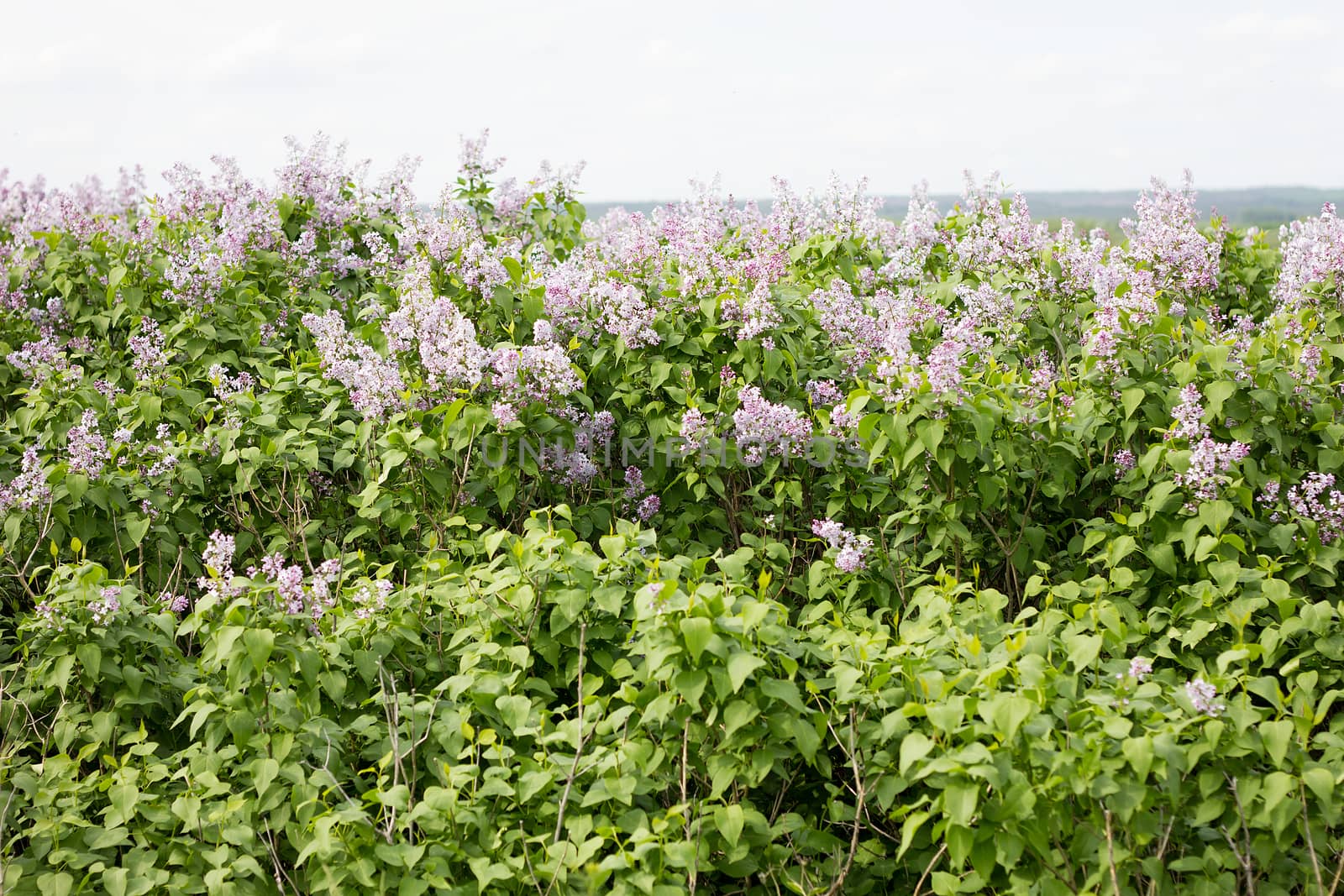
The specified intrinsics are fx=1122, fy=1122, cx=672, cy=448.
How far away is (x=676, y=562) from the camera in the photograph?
12.1ft

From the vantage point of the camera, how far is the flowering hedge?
3199mm

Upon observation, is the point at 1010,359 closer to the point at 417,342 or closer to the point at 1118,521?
the point at 1118,521

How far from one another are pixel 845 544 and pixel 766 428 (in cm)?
66

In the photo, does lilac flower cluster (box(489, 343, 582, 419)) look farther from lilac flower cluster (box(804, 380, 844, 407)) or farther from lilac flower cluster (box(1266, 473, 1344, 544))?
lilac flower cluster (box(1266, 473, 1344, 544))

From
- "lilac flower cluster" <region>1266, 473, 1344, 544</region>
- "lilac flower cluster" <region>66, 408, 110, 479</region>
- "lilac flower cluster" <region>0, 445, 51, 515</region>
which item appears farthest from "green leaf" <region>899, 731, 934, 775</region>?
"lilac flower cluster" <region>0, 445, 51, 515</region>

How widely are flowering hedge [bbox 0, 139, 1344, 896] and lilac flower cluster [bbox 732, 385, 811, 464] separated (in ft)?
0.09

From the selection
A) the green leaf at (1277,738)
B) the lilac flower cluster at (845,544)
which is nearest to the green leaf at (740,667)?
the lilac flower cluster at (845,544)

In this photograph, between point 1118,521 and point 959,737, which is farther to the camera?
point 1118,521

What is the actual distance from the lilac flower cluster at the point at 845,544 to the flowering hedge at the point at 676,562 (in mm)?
48

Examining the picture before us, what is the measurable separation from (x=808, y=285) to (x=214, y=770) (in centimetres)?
359

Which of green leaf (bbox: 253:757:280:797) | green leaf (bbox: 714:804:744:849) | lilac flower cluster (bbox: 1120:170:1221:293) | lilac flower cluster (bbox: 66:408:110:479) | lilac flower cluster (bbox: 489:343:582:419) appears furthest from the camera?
lilac flower cluster (bbox: 1120:170:1221:293)

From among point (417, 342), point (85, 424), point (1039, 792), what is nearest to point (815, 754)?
point (1039, 792)

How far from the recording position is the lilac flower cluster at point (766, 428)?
4.69 metres

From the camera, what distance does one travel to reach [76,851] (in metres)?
3.49
